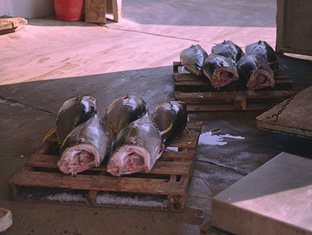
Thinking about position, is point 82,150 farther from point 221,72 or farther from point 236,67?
point 236,67

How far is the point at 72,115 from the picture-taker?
443cm

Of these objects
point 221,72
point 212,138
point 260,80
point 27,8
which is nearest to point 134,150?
point 212,138

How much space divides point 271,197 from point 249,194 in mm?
118

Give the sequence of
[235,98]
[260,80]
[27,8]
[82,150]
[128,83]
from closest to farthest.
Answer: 1. [82,150]
2. [235,98]
3. [260,80]
4. [128,83]
5. [27,8]

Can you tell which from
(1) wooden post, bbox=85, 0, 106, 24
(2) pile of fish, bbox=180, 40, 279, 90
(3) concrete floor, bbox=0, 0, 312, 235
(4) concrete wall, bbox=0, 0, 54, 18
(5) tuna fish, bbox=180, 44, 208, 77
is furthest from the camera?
(1) wooden post, bbox=85, 0, 106, 24

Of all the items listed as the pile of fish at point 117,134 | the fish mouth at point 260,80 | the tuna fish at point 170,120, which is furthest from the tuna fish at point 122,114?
the fish mouth at point 260,80

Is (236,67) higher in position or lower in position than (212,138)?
higher

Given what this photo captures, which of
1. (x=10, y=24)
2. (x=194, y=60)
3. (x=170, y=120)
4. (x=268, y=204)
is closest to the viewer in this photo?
(x=268, y=204)

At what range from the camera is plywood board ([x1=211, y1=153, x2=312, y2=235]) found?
2551 mm

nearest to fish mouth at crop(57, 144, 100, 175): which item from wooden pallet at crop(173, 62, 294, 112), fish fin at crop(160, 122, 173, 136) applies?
fish fin at crop(160, 122, 173, 136)

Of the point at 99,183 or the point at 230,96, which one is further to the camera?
the point at 230,96

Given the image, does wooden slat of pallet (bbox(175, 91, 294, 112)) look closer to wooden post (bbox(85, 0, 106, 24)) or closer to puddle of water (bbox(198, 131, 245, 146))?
puddle of water (bbox(198, 131, 245, 146))

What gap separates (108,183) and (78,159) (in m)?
0.32

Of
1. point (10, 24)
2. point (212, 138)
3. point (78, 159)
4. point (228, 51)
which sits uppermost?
point (228, 51)
